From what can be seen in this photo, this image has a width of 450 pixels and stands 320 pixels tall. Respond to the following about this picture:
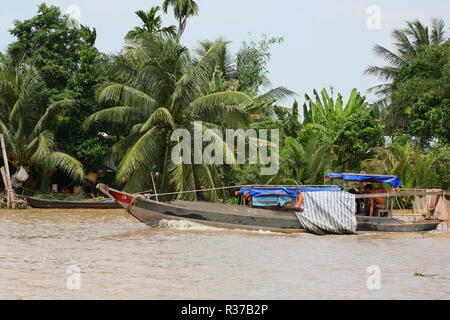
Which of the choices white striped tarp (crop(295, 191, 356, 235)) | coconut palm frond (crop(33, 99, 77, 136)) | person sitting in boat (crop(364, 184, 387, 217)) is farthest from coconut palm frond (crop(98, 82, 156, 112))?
person sitting in boat (crop(364, 184, 387, 217))

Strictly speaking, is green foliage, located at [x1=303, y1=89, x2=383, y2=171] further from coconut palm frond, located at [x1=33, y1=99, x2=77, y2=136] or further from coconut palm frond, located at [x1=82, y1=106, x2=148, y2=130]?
coconut palm frond, located at [x1=33, y1=99, x2=77, y2=136]

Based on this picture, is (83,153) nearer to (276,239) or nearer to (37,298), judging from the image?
(276,239)

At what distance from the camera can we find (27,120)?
26328 mm

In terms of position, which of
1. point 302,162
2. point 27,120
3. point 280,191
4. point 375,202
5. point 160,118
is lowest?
point 375,202

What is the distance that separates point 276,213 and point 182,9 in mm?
22794

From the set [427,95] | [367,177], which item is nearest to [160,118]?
[367,177]

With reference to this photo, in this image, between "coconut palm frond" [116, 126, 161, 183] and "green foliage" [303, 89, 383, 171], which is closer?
"coconut palm frond" [116, 126, 161, 183]

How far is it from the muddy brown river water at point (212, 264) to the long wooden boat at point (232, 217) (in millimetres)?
208

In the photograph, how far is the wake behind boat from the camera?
16000 mm

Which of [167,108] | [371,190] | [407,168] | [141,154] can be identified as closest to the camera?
[371,190]

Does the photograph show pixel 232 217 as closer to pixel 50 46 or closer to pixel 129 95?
pixel 129 95

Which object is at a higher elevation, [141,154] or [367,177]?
[141,154]

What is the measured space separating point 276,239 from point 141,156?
7897mm

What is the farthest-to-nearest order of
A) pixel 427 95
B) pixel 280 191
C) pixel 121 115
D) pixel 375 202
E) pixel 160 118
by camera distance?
1. pixel 427 95
2. pixel 121 115
3. pixel 160 118
4. pixel 375 202
5. pixel 280 191
